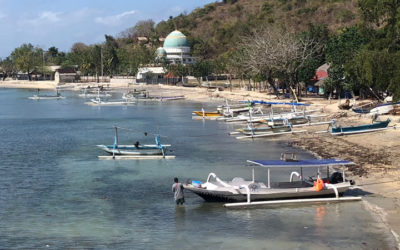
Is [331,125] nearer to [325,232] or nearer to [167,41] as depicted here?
[325,232]

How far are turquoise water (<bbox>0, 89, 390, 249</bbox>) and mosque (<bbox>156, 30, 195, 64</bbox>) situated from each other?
4178 inches

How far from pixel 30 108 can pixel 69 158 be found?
56.7m

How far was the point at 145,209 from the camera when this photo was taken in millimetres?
29156

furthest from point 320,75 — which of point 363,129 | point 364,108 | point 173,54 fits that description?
point 173,54

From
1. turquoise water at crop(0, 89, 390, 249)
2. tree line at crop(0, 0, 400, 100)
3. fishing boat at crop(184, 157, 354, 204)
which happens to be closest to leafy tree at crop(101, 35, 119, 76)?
tree line at crop(0, 0, 400, 100)

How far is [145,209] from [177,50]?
135 metres

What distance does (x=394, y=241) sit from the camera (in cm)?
2295

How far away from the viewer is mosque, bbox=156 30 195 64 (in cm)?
16059

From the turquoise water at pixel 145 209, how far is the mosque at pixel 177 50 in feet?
348

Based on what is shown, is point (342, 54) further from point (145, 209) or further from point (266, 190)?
point (145, 209)

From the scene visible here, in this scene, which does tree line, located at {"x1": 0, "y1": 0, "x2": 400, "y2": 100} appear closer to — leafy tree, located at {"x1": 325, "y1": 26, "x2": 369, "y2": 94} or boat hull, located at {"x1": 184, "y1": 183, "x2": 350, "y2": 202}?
leafy tree, located at {"x1": 325, "y1": 26, "x2": 369, "y2": 94}

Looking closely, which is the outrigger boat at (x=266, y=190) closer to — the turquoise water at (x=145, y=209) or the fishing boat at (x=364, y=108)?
the turquoise water at (x=145, y=209)

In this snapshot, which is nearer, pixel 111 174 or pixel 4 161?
pixel 111 174

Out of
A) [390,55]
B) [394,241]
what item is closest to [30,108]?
[390,55]
